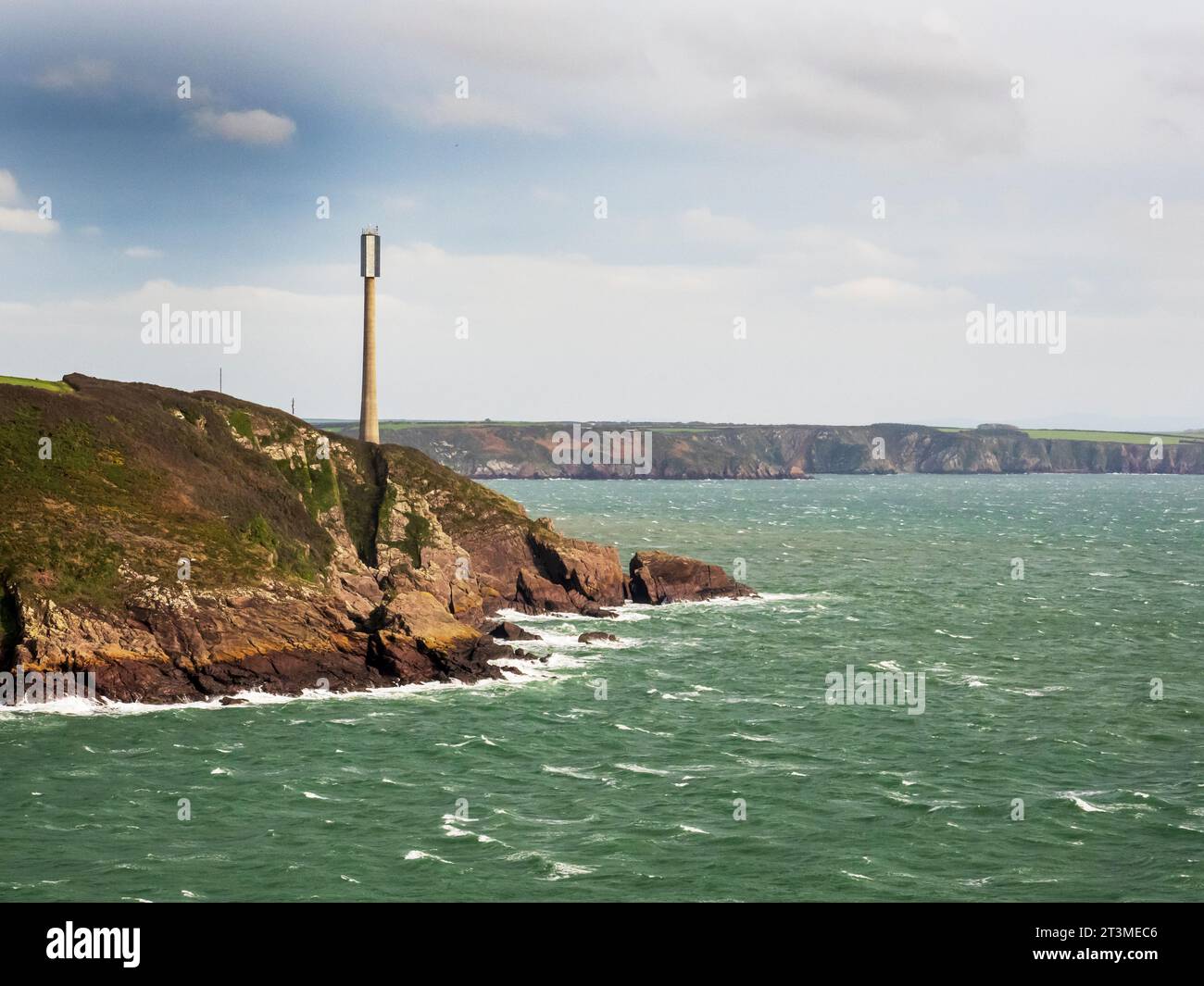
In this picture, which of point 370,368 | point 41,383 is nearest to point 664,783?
point 41,383

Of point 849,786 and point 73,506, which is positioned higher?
point 73,506

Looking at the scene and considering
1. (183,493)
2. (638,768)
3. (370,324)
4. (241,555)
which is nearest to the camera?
(638,768)

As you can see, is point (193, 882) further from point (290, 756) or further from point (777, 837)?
point (777, 837)

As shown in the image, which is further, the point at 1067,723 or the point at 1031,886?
the point at 1067,723

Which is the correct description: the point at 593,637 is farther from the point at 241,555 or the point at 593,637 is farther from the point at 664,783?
the point at 664,783

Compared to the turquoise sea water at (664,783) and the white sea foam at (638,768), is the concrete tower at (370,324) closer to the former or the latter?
the turquoise sea water at (664,783)

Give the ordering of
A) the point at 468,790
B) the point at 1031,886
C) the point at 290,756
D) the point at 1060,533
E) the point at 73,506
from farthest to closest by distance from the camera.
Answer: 1. the point at 1060,533
2. the point at 73,506
3. the point at 290,756
4. the point at 468,790
5. the point at 1031,886
